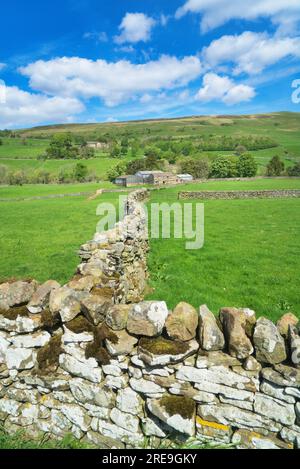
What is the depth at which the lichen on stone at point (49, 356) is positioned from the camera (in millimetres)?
3762

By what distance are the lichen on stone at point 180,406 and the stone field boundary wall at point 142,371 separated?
0.01 meters

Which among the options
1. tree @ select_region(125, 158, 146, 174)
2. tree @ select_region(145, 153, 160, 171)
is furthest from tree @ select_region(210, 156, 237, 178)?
tree @ select_region(125, 158, 146, 174)

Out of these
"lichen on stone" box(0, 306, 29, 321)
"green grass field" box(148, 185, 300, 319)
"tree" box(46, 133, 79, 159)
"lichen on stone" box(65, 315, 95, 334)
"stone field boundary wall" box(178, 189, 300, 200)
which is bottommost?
"green grass field" box(148, 185, 300, 319)

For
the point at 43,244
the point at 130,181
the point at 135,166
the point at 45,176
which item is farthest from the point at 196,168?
the point at 43,244

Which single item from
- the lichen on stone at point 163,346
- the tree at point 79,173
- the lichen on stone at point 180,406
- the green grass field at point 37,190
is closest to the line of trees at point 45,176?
the tree at point 79,173

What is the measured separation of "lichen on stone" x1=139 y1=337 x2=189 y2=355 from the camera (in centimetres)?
323

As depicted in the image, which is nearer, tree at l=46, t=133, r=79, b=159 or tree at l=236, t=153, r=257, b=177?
Answer: tree at l=236, t=153, r=257, b=177

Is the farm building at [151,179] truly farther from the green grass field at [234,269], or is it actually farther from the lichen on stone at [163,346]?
the lichen on stone at [163,346]

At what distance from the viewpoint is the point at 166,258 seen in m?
11.8

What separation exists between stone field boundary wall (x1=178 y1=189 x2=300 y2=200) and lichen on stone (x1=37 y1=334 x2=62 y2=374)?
33284 millimetres

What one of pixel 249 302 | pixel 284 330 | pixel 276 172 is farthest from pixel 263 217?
pixel 276 172

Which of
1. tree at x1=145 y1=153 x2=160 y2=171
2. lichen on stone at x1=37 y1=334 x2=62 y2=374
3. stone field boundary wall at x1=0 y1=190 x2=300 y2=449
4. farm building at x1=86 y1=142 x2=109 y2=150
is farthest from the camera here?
farm building at x1=86 y1=142 x2=109 y2=150

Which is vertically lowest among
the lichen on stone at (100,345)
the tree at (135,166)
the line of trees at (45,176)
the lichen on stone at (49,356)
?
the lichen on stone at (49,356)

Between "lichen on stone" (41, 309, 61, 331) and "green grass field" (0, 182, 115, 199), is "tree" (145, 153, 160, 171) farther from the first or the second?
"lichen on stone" (41, 309, 61, 331)
